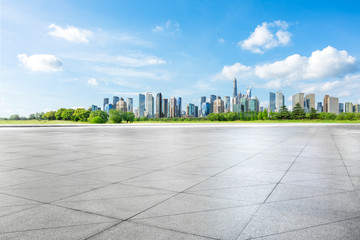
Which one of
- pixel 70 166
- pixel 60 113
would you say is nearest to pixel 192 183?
pixel 70 166

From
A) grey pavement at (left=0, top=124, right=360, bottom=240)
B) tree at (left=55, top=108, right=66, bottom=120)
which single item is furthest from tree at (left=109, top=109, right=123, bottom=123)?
grey pavement at (left=0, top=124, right=360, bottom=240)

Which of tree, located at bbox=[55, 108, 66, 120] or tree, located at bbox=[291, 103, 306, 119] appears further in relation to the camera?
tree, located at bbox=[55, 108, 66, 120]

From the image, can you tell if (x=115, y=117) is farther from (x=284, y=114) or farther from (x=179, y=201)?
(x=179, y=201)

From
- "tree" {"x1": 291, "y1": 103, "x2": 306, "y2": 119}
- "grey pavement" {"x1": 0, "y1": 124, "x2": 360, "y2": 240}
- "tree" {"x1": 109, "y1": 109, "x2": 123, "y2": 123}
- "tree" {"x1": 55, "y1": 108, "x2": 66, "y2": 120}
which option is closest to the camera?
"grey pavement" {"x1": 0, "y1": 124, "x2": 360, "y2": 240}

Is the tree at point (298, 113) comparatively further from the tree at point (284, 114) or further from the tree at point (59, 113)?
the tree at point (59, 113)

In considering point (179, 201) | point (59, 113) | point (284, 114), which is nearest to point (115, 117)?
point (59, 113)

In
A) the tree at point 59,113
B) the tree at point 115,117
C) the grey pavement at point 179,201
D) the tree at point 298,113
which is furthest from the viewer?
the tree at point 59,113

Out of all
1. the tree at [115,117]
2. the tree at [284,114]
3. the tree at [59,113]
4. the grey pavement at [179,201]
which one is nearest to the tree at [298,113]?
the tree at [284,114]

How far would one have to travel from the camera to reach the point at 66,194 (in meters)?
4.95

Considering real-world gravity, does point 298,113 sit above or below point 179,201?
above

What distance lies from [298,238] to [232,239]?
2.68ft

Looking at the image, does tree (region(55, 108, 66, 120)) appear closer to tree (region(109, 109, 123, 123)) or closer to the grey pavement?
tree (region(109, 109, 123, 123))

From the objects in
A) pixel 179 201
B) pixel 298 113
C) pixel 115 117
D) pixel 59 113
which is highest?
pixel 59 113

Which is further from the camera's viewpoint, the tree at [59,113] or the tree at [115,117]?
the tree at [59,113]
